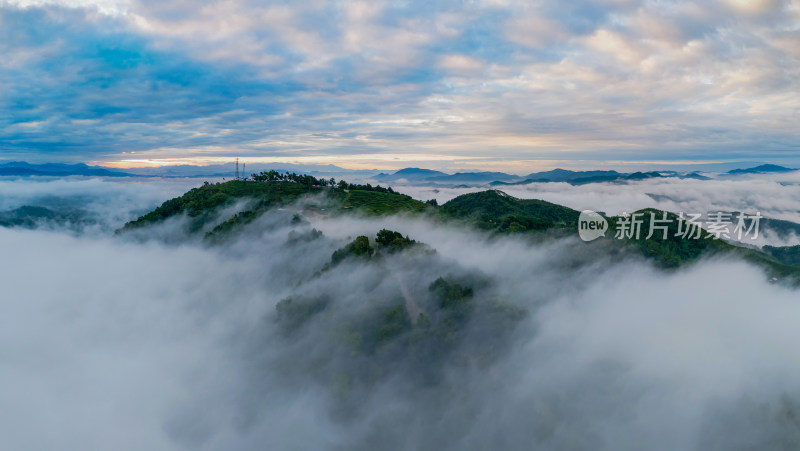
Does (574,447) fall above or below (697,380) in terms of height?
below

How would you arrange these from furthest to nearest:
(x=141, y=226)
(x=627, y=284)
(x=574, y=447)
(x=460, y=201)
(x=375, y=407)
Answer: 1. (x=460, y=201)
2. (x=141, y=226)
3. (x=627, y=284)
4. (x=375, y=407)
5. (x=574, y=447)

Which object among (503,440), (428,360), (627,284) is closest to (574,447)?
(503,440)

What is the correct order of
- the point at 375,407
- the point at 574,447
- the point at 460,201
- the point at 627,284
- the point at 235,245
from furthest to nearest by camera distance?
the point at 460,201 < the point at 235,245 < the point at 627,284 < the point at 375,407 < the point at 574,447

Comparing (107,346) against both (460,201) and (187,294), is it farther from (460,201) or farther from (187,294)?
(460,201)

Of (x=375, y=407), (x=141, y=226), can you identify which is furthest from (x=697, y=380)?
(x=141, y=226)

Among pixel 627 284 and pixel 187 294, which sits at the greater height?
pixel 627 284

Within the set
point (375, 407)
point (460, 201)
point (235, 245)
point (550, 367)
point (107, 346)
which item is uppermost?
point (460, 201)

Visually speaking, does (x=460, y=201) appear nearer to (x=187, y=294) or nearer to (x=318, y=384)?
(x=187, y=294)

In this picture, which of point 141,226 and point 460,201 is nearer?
point 141,226

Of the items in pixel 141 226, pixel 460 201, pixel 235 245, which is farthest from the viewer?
pixel 460 201
